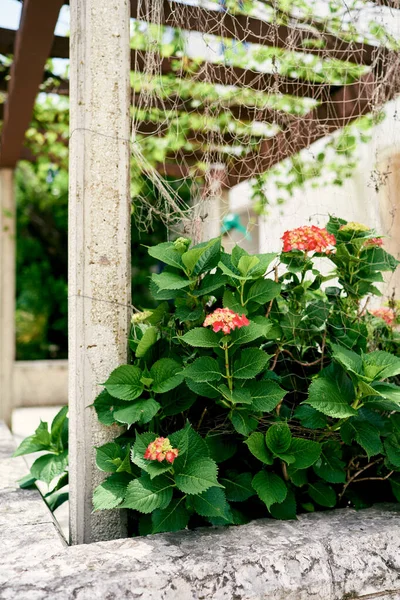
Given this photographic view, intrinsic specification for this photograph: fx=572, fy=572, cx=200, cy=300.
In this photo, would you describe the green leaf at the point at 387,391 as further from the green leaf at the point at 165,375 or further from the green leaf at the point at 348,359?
the green leaf at the point at 165,375

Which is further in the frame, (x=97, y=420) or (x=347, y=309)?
(x=347, y=309)

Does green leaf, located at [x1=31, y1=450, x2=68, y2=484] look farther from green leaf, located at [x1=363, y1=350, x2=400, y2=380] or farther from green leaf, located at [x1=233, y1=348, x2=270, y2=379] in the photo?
green leaf, located at [x1=363, y1=350, x2=400, y2=380]

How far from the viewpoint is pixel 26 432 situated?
15.1ft

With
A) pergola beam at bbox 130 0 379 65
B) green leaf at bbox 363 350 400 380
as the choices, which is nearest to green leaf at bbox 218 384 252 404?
green leaf at bbox 363 350 400 380

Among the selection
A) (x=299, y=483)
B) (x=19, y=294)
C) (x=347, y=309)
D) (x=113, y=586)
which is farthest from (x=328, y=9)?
(x=19, y=294)

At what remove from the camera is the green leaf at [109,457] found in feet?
4.80

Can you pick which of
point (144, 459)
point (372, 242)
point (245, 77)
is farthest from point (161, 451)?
point (245, 77)

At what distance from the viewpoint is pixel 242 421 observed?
147 centimetres

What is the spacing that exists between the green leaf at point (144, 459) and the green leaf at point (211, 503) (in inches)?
4.7

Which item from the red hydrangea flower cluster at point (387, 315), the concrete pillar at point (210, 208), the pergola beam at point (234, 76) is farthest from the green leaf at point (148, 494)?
the pergola beam at point (234, 76)

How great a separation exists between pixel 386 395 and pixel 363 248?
0.48 metres

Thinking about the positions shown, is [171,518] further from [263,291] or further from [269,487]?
[263,291]

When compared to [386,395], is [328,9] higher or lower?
higher

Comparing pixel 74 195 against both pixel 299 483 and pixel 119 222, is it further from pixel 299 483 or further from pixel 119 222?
pixel 299 483
